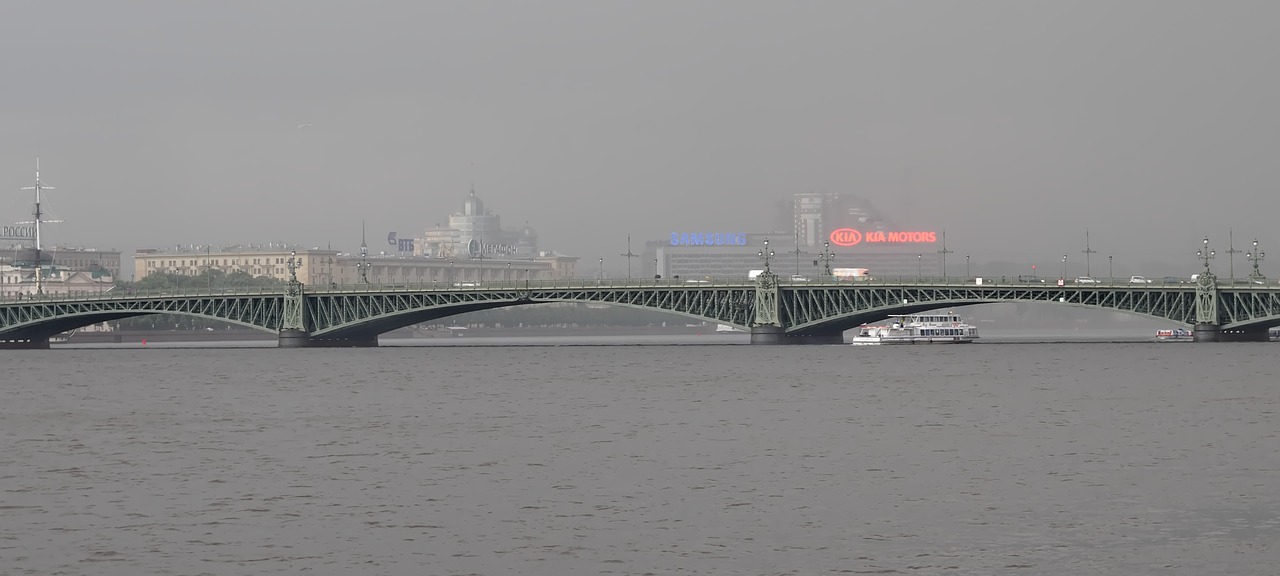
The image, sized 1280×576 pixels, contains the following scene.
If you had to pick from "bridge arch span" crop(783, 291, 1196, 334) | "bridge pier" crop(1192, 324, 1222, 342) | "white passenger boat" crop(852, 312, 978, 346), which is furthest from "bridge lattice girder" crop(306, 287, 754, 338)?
"bridge pier" crop(1192, 324, 1222, 342)

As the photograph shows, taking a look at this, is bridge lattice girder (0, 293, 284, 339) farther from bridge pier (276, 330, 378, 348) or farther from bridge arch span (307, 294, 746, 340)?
bridge arch span (307, 294, 746, 340)

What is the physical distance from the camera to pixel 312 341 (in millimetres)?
128375

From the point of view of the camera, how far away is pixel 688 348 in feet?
425

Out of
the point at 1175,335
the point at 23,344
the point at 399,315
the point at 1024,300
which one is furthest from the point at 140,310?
the point at 1175,335

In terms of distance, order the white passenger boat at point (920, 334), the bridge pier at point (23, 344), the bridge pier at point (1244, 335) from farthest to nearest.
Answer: the white passenger boat at point (920, 334) < the bridge pier at point (23, 344) < the bridge pier at point (1244, 335)

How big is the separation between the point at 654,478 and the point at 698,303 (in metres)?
78.5

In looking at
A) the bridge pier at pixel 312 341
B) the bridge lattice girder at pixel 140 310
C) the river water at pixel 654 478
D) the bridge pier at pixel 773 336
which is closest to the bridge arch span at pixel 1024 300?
Result: the bridge pier at pixel 773 336

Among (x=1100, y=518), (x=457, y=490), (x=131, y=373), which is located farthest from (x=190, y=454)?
(x=131, y=373)

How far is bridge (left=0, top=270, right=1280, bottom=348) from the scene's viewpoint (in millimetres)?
106875

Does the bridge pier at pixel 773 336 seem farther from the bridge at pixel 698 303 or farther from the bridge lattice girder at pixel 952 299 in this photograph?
the bridge lattice girder at pixel 952 299

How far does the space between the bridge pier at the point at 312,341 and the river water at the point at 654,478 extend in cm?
5128

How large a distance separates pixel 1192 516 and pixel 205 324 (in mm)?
168774

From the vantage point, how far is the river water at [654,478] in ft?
91.6

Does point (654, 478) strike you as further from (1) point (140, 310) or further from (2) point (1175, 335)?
(2) point (1175, 335)
